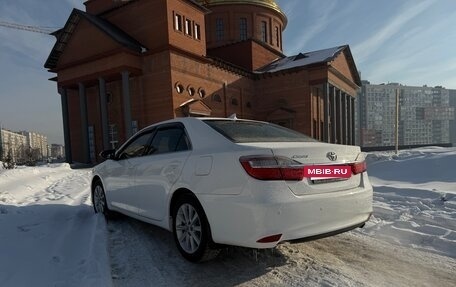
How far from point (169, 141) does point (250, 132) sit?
1.10 meters

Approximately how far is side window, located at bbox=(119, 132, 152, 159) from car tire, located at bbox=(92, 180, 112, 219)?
37.9 inches

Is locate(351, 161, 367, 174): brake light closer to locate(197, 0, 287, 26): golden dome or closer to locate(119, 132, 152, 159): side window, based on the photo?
locate(119, 132, 152, 159): side window

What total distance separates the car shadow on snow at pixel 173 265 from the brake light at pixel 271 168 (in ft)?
3.49

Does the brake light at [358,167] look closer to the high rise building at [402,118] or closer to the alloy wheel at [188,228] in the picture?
the alloy wheel at [188,228]

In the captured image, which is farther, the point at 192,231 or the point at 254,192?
the point at 192,231

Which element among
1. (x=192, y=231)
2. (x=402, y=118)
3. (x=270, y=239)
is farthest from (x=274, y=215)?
(x=402, y=118)

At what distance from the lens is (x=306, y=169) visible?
346 cm

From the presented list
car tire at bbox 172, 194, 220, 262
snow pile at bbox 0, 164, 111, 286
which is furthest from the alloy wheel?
snow pile at bbox 0, 164, 111, 286

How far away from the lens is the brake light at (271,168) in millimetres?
3287

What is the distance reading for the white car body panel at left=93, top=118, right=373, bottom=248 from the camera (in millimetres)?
3260

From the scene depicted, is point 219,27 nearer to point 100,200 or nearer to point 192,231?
point 100,200

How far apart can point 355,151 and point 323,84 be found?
31.1 m

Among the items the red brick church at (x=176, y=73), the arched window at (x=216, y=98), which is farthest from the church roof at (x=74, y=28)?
the arched window at (x=216, y=98)

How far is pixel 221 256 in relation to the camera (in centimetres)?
416
